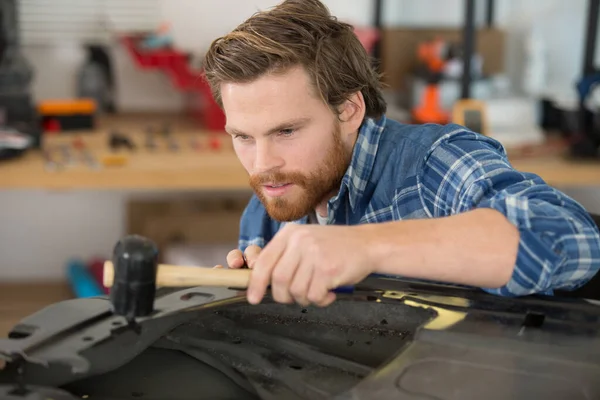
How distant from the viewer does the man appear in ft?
2.98

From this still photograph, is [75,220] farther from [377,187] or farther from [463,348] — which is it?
[463,348]

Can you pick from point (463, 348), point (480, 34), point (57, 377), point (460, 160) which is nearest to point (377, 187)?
point (460, 160)

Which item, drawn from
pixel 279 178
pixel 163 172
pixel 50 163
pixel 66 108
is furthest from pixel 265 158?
pixel 66 108

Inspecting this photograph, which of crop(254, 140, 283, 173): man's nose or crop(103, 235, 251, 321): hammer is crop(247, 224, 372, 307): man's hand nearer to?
crop(103, 235, 251, 321): hammer

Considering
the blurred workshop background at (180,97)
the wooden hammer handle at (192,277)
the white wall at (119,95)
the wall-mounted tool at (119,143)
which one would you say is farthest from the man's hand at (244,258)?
the white wall at (119,95)

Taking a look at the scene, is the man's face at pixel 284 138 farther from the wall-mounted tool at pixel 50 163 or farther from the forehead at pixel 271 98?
the wall-mounted tool at pixel 50 163

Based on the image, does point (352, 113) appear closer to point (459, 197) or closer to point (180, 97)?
point (459, 197)

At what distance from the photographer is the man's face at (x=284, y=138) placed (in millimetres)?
1229

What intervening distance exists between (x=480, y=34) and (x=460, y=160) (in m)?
1.78

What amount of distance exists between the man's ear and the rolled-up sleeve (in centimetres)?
20

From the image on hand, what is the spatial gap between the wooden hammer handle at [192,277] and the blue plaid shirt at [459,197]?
11.5 inches

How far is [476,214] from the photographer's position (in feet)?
3.22

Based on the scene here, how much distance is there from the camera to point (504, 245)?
37.6 inches

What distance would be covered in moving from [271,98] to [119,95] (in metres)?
1.68
